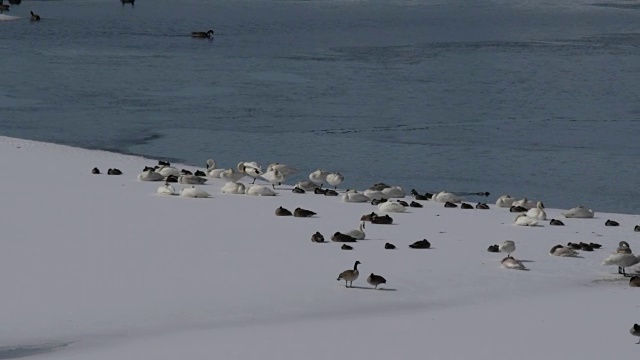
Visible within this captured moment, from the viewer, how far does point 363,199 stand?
1708 cm

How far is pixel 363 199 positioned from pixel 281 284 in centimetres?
515

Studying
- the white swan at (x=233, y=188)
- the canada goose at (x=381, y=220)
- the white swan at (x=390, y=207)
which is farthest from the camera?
the white swan at (x=233, y=188)

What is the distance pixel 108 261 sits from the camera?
12.6 m

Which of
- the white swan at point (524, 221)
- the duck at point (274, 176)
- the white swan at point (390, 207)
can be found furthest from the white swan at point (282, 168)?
the white swan at point (524, 221)

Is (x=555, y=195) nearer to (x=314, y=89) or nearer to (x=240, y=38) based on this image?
(x=314, y=89)

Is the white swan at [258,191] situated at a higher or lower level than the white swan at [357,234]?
higher

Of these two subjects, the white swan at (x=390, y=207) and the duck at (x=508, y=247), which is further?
the white swan at (x=390, y=207)

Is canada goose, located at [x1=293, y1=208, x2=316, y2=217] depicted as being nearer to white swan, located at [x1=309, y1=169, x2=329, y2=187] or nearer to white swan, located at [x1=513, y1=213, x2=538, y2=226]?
white swan, located at [x1=513, y1=213, x2=538, y2=226]

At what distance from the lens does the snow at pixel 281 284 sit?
10.3 m

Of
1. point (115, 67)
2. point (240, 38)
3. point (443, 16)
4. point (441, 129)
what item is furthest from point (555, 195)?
point (443, 16)

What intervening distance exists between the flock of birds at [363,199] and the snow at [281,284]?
14cm

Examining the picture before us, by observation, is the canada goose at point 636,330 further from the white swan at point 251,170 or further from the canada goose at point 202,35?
the canada goose at point 202,35

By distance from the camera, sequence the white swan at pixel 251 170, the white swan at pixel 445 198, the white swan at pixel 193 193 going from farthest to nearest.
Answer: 1. the white swan at pixel 251 170
2. the white swan at pixel 445 198
3. the white swan at pixel 193 193

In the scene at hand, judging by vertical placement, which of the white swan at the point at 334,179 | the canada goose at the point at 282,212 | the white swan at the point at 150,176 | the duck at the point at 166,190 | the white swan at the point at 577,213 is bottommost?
the canada goose at the point at 282,212
